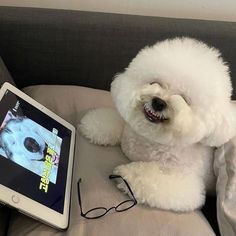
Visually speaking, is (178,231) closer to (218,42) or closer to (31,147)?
(31,147)

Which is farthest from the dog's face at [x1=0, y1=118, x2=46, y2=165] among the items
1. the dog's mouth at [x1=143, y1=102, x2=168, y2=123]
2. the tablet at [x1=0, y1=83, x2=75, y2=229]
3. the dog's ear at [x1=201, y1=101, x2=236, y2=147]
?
the dog's ear at [x1=201, y1=101, x2=236, y2=147]

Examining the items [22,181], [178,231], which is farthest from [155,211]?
[22,181]

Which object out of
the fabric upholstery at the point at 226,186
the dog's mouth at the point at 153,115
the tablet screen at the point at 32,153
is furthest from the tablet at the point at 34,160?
the fabric upholstery at the point at 226,186

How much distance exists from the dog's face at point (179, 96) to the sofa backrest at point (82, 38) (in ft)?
1.15

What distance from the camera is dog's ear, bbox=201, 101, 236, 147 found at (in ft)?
2.88

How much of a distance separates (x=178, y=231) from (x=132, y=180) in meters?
0.16

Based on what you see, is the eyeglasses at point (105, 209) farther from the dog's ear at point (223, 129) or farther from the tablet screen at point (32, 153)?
the dog's ear at point (223, 129)

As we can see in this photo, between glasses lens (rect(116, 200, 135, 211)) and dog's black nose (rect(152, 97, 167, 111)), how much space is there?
0.76 feet

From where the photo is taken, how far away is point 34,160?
90cm

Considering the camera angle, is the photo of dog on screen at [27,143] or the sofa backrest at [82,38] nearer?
the photo of dog on screen at [27,143]

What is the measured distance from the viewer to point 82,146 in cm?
109

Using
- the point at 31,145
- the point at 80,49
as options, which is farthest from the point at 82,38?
the point at 31,145

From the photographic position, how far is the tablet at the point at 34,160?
81 centimetres

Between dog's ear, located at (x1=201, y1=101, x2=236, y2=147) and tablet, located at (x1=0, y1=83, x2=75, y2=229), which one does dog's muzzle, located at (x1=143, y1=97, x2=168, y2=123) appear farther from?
tablet, located at (x1=0, y1=83, x2=75, y2=229)
